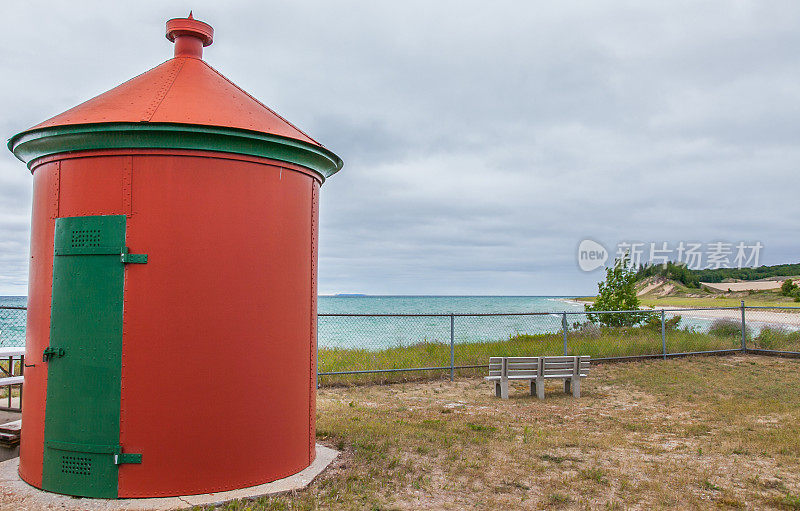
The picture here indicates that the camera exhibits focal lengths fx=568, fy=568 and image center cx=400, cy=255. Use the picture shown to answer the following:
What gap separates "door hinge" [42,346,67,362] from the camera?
17.3ft

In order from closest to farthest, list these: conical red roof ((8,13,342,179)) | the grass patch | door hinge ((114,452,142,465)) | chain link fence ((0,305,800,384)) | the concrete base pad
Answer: the concrete base pad < door hinge ((114,452,142,465)) < conical red roof ((8,13,342,179)) < chain link fence ((0,305,800,384)) < the grass patch

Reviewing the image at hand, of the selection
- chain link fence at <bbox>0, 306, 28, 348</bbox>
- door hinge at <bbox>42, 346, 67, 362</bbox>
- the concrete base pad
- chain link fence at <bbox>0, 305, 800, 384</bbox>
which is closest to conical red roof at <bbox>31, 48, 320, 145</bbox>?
door hinge at <bbox>42, 346, 67, 362</bbox>

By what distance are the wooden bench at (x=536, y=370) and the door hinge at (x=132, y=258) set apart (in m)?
6.91

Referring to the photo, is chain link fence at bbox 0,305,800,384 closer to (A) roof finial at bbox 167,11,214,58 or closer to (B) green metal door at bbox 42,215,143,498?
(A) roof finial at bbox 167,11,214,58

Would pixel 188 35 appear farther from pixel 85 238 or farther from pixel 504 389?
pixel 504 389

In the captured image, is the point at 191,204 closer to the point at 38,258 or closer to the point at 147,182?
the point at 147,182

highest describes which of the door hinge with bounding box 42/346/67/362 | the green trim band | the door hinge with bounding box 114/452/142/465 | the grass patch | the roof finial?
the roof finial

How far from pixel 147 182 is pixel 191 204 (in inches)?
16.9

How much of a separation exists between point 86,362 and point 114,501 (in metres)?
1.25

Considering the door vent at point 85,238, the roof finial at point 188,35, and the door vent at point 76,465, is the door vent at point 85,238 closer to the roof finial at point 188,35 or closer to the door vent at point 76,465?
the door vent at point 76,465

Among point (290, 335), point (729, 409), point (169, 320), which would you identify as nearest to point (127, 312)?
point (169, 320)

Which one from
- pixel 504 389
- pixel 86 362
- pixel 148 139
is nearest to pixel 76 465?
pixel 86 362

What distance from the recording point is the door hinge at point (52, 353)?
5.26 metres

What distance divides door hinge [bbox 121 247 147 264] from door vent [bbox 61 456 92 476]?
1.81 m
